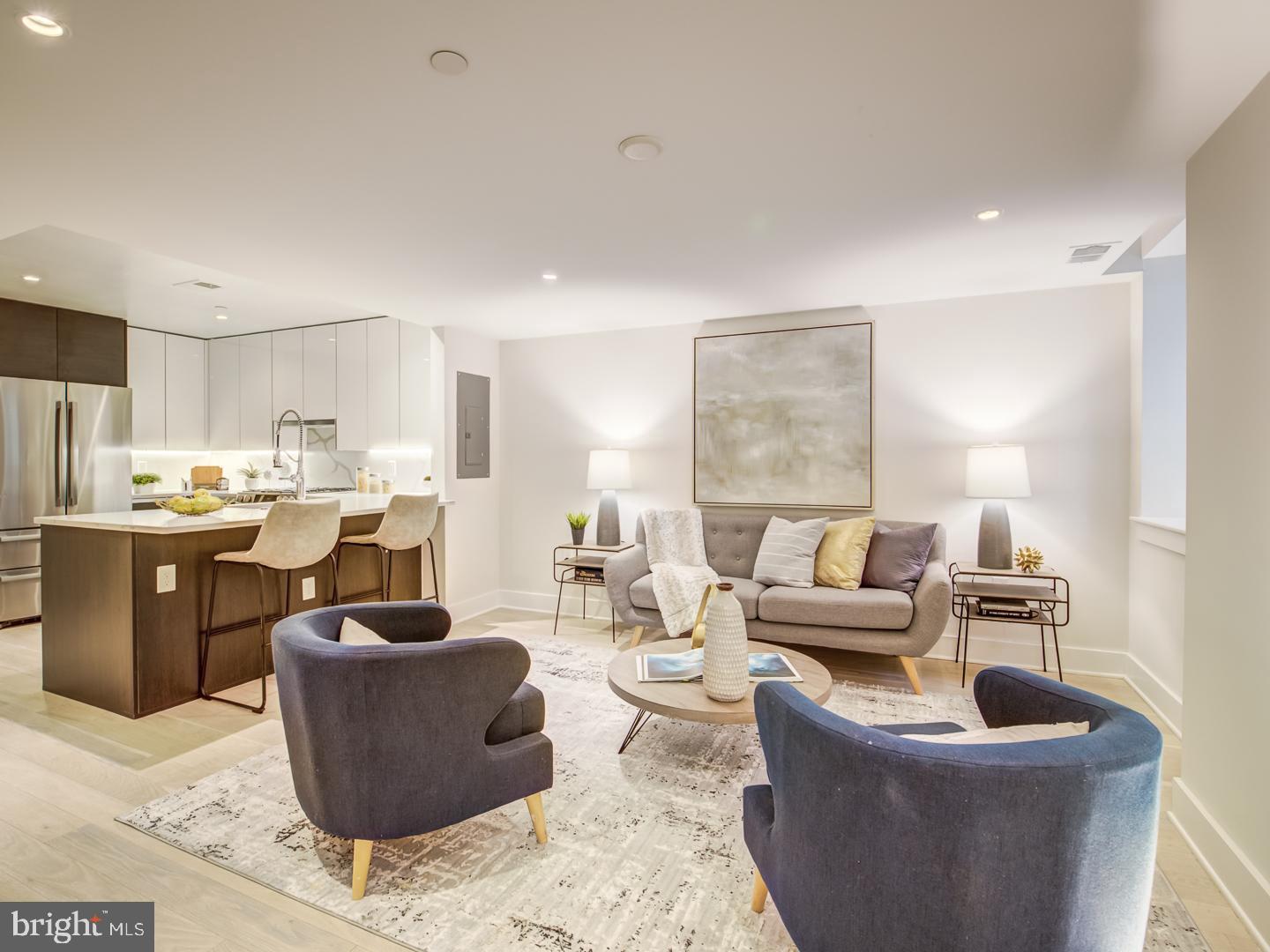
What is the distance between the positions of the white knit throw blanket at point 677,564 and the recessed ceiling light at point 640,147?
240 cm

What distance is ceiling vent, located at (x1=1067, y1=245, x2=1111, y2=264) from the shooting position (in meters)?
3.11

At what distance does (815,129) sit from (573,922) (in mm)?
2495

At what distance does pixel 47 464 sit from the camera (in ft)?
15.9

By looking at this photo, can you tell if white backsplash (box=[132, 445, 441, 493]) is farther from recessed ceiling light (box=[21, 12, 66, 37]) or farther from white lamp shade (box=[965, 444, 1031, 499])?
white lamp shade (box=[965, 444, 1031, 499])

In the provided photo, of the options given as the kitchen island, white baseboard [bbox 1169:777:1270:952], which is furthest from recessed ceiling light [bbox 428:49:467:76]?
white baseboard [bbox 1169:777:1270:952]

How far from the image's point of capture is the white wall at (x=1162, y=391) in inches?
135

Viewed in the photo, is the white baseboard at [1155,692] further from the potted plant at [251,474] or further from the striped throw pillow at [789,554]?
the potted plant at [251,474]

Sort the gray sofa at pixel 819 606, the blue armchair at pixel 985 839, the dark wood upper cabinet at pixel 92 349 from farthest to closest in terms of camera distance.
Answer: the dark wood upper cabinet at pixel 92 349 < the gray sofa at pixel 819 606 < the blue armchair at pixel 985 839

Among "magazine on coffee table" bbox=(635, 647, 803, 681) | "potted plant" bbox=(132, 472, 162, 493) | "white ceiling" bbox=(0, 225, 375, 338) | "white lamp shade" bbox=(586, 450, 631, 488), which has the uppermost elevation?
"white ceiling" bbox=(0, 225, 375, 338)

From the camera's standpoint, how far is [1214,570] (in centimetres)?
203

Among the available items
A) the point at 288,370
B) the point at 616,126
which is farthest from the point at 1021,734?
the point at 288,370

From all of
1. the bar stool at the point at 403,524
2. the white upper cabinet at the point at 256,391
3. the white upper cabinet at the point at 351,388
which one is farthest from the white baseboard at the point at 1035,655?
the white upper cabinet at the point at 256,391

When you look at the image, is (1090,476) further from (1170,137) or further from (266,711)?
(266,711)

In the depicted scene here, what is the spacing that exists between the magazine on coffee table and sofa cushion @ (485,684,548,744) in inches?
20.8
